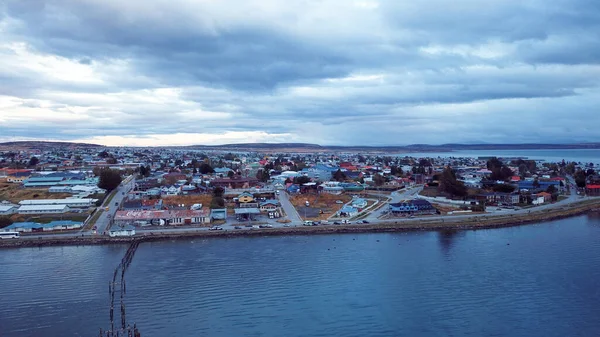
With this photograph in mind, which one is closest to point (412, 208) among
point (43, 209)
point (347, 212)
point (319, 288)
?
point (347, 212)

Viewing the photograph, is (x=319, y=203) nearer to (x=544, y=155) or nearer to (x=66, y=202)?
A: (x=66, y=202)

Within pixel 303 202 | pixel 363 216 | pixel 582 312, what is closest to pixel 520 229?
pixel 363 216

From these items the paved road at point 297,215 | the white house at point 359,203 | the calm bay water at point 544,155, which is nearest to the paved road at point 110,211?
the paved road at point 297,215

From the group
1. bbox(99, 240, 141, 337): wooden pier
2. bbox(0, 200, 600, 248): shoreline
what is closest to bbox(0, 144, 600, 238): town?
bbox(0, 200, 600, 248): shoreline

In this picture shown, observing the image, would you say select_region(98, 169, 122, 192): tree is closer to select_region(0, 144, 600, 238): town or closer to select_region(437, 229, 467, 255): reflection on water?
Answer: select_region(0, 144, 600, 238): town

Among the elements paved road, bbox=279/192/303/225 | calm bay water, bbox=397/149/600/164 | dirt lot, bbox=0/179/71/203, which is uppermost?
calm bay water, bbox=397/149/600/164

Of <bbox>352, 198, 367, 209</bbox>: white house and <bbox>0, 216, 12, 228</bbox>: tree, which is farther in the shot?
<bbox>352, 198, 367, 209</bbox>: white house
